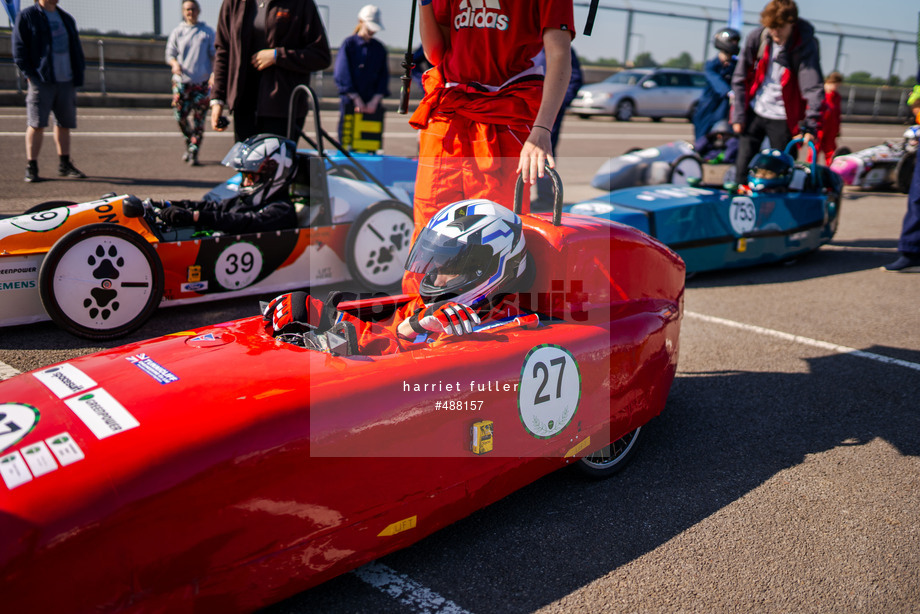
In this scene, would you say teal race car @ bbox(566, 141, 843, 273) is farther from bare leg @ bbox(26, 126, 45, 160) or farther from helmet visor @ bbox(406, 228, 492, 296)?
bare leg @ bbox(26, 126, 45, 160)

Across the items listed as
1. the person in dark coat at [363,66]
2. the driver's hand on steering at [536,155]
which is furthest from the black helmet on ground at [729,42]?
the driver's hand on steering at [536,155]

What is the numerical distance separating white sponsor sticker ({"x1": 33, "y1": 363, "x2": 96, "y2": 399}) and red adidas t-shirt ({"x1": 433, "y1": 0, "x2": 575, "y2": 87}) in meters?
2.02

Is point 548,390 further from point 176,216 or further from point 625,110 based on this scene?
point 625,110

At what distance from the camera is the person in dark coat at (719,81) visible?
28.1 ft

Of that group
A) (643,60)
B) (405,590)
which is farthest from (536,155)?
(643,60)

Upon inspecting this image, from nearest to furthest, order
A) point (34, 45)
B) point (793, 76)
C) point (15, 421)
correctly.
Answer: point (15, 421) < point (793, 76) < point (34, 45)

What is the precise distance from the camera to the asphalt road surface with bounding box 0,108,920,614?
2393 mm

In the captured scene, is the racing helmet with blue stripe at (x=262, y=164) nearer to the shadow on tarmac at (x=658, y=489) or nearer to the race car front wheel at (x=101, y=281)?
the race car front wheel at (x=101, y=281)

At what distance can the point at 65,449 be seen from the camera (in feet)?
6.16

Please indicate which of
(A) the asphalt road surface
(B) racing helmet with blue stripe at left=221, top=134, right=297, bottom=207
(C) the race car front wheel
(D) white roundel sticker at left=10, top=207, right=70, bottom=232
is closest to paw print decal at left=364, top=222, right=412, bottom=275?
(B) racing helmet with blue stripe at left=221, top=134, right=297, bottom=207

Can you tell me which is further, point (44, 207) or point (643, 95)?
point (643, 95)

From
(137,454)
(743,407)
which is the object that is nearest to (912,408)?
(743,407)

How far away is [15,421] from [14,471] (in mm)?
223

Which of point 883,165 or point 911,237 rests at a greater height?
point 883,165
